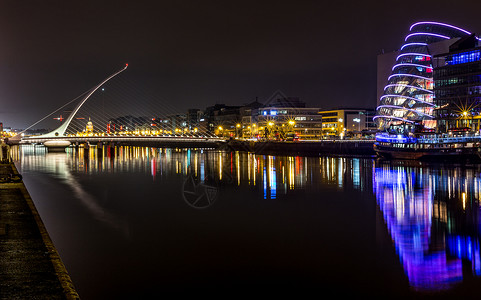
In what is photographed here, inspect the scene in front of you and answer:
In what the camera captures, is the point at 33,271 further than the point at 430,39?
No

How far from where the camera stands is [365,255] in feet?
43.4

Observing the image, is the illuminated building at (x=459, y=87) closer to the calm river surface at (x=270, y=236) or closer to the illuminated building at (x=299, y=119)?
the calm river surface at (x=270, y=236)

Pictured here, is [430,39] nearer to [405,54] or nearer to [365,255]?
[405,54]

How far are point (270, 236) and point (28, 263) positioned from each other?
775 centimetres

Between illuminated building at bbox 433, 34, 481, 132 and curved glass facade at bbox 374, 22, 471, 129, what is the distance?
4.56 m

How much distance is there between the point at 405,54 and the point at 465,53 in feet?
45.8

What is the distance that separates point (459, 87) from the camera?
5772cm

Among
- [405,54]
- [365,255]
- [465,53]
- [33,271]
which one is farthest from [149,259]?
[405,54]

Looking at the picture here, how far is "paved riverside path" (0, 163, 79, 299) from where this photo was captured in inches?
313

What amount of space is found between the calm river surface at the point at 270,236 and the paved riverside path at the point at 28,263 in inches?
39.5

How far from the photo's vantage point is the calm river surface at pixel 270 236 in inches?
435

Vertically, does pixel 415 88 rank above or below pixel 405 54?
below

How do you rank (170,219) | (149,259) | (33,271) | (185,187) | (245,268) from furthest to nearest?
(185,187)
(170,219)
(149,259)
(245,268)
(33,271)

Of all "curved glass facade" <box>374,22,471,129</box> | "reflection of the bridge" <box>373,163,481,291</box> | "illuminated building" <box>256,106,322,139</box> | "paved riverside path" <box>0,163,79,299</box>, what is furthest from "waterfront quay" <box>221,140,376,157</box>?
"paved riverside path" <box>0,163,79,299</box>
